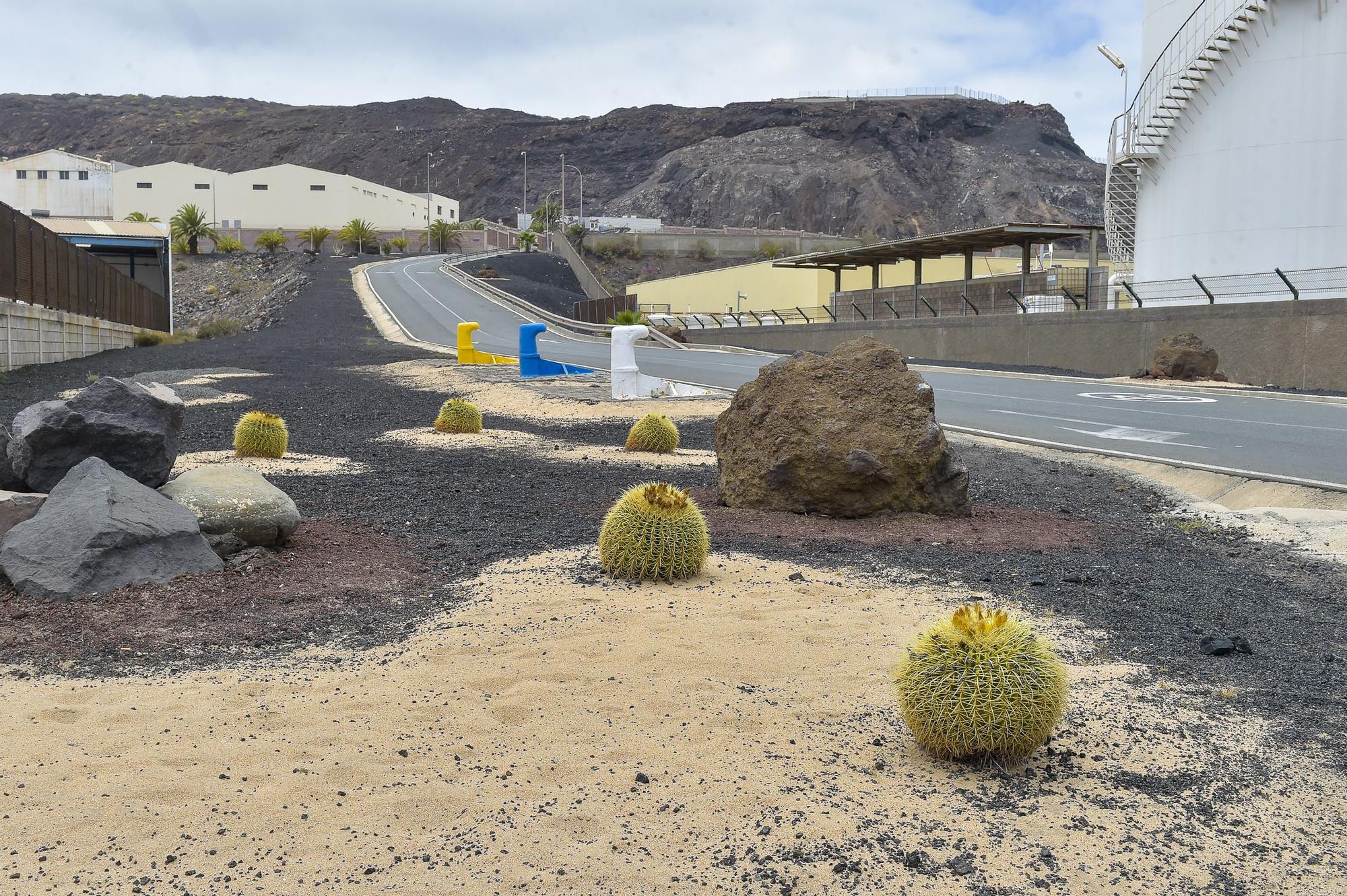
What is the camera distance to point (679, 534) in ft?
23.3

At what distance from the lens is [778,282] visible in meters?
68.4

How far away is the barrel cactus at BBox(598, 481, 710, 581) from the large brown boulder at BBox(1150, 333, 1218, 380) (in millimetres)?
21210

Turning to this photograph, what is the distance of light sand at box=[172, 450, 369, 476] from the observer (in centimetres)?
1141

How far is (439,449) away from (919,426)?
21.2 ft

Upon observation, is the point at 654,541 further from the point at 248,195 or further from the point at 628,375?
the point at 248,195

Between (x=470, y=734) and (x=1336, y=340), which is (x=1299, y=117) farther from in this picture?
(x=470, y=734)

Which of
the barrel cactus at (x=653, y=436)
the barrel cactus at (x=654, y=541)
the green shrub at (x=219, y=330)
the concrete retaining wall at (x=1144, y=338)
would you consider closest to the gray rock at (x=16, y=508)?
the barrel cactus at (x=654, y=541)

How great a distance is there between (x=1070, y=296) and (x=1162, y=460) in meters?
22.1

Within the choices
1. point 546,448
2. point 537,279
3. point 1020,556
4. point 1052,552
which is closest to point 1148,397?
point 546,448

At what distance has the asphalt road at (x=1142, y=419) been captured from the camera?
13.0 metres

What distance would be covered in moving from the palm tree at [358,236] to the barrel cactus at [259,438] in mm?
95755

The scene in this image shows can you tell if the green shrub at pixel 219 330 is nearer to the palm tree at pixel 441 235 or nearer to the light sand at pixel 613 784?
the light sand at pixel 613 784

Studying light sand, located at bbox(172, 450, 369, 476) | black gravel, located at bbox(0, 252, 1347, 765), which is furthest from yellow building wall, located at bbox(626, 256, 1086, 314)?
light sand, located at bbox(172, 450, 369, 476)

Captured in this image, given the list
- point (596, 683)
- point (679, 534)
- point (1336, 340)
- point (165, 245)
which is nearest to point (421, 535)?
point (679, 534)
